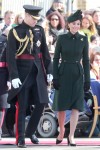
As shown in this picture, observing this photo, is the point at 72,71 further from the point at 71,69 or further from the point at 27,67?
the point at 27,67

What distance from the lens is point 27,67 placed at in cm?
841

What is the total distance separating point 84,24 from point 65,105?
14.8ft

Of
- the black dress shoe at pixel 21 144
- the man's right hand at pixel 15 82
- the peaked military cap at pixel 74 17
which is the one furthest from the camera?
the peaked military cap at pixel 74 17

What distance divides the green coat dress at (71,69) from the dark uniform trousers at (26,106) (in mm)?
308

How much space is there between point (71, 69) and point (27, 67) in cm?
61

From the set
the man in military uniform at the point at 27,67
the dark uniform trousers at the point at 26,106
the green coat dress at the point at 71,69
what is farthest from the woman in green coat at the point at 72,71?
the dark uniform trousers at the point at 26,106

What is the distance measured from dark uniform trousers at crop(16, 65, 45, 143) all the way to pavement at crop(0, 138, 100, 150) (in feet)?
0.72

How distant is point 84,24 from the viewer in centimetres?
1292

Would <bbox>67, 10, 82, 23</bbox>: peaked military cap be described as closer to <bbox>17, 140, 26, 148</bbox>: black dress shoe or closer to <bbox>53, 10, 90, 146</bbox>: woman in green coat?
<bbox>53, 10, 90, 146</bbox>: woman in green coat

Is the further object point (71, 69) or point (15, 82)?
point (71, 69)

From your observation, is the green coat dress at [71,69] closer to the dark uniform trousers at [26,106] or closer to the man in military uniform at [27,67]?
the man in military uniform at [27,67]

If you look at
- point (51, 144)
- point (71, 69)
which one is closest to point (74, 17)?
point (71, 69)

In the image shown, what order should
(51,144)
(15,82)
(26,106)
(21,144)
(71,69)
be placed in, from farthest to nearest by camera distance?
(51,144)
(71,69)
(26,106)
(21,144)
(15,82)

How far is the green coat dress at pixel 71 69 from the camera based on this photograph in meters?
8.61
